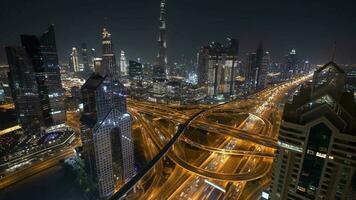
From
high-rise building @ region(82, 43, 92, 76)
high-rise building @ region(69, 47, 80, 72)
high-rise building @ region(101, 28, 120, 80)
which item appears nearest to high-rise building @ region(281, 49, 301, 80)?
high-rise building @ region(101, 28, 120, 80)

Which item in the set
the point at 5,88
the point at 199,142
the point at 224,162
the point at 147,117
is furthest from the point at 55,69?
the point at 224,162

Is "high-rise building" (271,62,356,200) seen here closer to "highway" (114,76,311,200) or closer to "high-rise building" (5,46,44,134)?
"highway" (114,76,311,200)

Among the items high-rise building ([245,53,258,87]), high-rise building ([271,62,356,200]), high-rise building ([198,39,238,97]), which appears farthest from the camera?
high-rise building ([245,53,258,87])

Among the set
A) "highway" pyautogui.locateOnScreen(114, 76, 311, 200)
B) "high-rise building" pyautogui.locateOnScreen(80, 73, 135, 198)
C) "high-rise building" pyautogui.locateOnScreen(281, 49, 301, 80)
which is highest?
"high-rise building" pyautogui.locateOnScreen(281, 49, 301, 80)

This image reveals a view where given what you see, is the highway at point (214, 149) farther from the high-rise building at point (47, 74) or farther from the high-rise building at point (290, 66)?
the high-rise building at point (290, 66)

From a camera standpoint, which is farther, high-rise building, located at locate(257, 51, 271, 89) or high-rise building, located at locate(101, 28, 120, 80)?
high-rise building, located at locate(257, 51, 271, 89)

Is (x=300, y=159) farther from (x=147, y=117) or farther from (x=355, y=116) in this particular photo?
(x=147, y=117)

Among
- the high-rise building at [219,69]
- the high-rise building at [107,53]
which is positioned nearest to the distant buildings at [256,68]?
the high-rise building at [219,69]

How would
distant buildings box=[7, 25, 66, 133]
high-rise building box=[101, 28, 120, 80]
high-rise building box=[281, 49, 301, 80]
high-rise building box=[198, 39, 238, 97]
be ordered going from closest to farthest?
distant buildings box=[7, 25, 66, 133]
high-rise building box=[198, 39, 238, 97]
high-rise building box=[101, 28, 120, 80]
high-rise building box=[281, 49, 301, 80]
